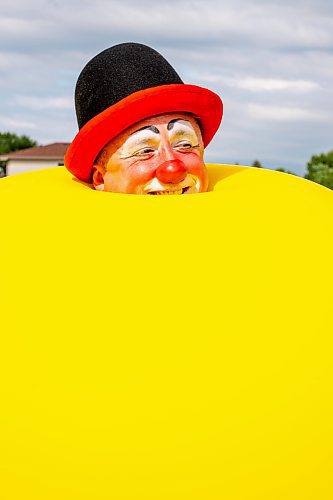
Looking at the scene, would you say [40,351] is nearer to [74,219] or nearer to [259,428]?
[74,219]

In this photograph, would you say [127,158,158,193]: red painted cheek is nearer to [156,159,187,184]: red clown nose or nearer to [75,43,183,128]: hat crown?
[156,159,187,184]: red clown nose

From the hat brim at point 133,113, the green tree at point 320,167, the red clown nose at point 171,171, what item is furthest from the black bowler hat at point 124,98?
the green tree at point 320,167

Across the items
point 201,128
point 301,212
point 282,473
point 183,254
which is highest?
point 201,128

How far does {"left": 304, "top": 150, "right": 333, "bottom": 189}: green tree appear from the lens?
1818 inches

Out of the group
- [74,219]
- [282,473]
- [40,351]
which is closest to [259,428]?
[282,473]

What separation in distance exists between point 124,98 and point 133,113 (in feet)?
0.32

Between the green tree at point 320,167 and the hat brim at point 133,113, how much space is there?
4110 centimetres

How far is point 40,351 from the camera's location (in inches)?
122

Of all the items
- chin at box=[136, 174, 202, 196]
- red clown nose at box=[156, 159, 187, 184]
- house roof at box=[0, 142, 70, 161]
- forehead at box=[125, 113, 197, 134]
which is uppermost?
house roof at box=[0, 142, 70, 161]

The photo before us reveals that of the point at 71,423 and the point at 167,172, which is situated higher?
the point at 167,172

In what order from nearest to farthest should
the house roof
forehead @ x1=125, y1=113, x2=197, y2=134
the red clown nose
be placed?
the red clown nose, forehead @ x1=125, y1=113, x2=197, y2=134, the house roof

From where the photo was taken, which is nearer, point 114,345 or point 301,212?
point 114,345

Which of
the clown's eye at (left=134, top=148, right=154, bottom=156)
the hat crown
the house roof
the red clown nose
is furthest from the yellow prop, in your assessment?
the house roof

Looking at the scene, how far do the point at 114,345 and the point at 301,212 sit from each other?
1016mm
